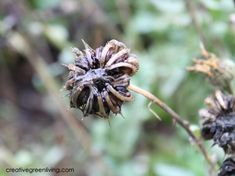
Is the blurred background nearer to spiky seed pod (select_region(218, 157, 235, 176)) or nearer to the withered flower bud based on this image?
the withered flower bud

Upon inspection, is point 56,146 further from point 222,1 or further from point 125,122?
point 222,1

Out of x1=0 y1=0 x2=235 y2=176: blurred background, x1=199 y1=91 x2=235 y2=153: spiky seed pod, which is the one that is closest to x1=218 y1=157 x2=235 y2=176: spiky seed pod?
x1=199 y1=91 x2=235 y2=153: spiky seed pod

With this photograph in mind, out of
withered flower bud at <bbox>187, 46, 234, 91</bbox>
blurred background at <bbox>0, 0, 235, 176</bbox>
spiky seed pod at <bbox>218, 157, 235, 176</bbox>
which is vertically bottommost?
spiky seed pod at <bbox>218, 157, 235, 176</bbox>

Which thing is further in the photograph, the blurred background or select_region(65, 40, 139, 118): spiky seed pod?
the blurred background

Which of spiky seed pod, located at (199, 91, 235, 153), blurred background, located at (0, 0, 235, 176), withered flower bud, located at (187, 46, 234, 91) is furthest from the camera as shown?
blurred background, located at (0, 0, 235, 176)

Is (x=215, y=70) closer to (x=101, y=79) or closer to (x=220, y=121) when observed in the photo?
(x=220, y=121)

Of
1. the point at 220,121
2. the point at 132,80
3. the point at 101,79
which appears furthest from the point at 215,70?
the point at 132,80

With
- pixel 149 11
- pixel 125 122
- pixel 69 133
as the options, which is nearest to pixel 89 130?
pixel 69 133
